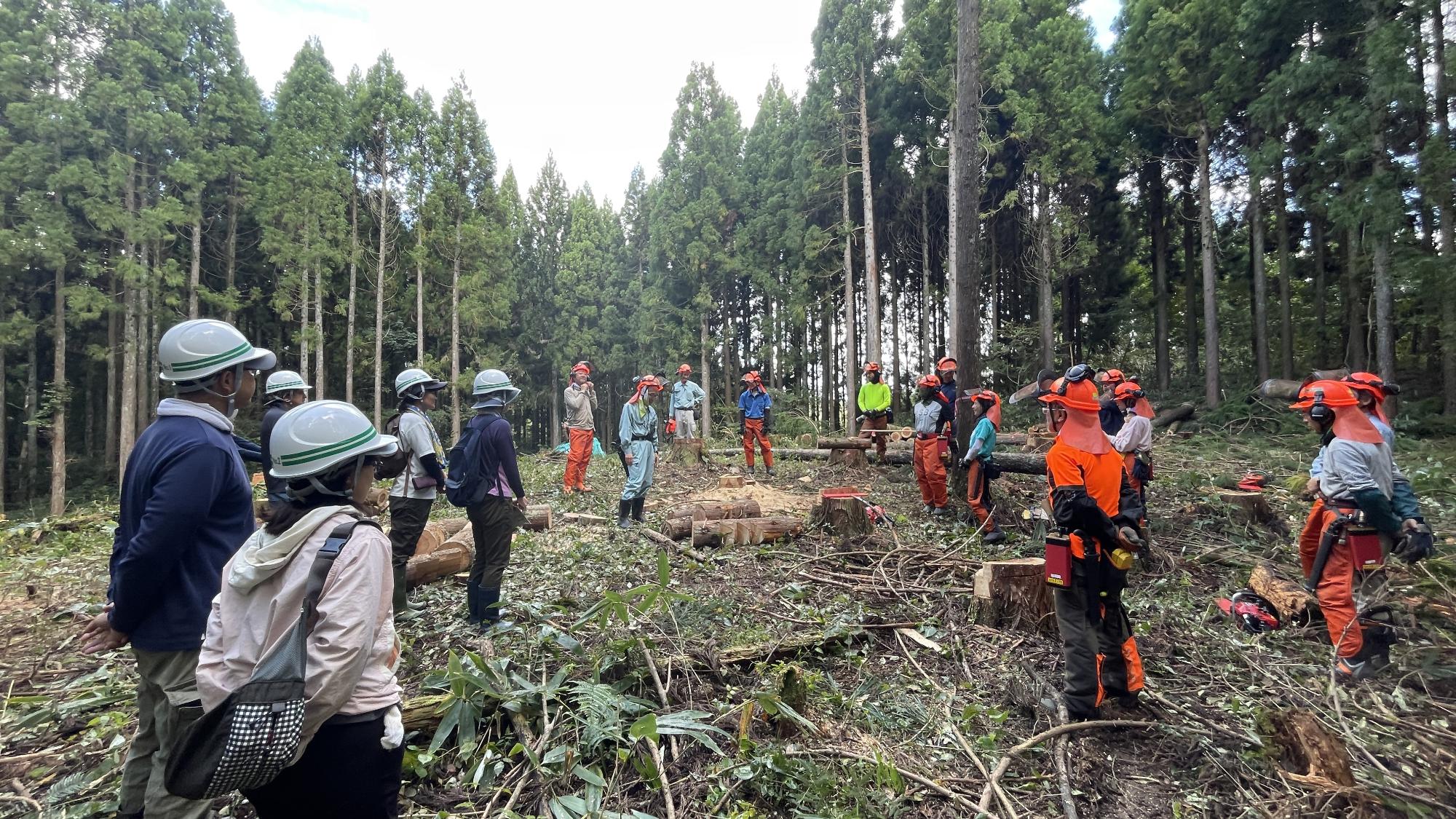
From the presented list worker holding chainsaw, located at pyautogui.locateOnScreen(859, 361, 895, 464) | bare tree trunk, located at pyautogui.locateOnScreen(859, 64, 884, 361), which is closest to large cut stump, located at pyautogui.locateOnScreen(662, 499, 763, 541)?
worker holding chainsaw, located at pyautogui.locateOnScreen(859, 361, 895, 464)

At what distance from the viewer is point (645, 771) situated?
9.31ft

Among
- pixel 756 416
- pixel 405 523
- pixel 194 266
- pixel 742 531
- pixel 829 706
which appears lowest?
pixel 829 706

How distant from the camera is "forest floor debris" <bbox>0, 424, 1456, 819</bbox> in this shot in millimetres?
2811

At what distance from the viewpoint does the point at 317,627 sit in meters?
1.69

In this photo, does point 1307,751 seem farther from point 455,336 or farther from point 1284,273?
point 455,336

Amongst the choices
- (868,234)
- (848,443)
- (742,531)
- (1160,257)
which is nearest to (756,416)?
(848,443)

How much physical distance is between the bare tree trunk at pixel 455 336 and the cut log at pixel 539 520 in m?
18.1

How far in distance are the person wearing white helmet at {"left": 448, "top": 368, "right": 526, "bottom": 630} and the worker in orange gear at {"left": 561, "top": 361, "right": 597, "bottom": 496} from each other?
243 inches

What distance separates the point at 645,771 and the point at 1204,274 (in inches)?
814

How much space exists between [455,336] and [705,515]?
2068 cm

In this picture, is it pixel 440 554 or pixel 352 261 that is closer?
pixel 440 554

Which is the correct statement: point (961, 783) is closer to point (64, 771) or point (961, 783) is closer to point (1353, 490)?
point (1353, 490)

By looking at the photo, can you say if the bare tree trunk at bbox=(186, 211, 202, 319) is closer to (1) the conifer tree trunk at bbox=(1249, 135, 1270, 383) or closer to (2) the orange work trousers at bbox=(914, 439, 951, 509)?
(2) the orange work trousers at bbox=(914, 439, 951, 509)

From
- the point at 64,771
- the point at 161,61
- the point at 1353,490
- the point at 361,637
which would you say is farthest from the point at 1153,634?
the point at 161,61
